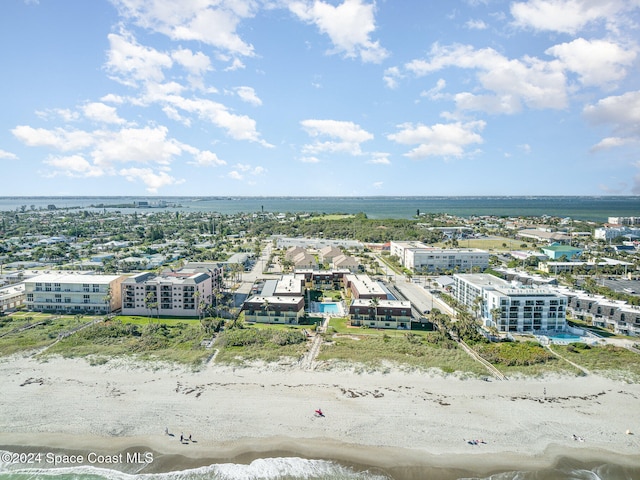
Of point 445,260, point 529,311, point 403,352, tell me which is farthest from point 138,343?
point 445,260

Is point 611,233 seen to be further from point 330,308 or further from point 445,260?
point 330,308

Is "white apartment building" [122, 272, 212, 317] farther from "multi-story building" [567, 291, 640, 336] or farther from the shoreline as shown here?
"multi-story building" [567, 291, 640, 336]

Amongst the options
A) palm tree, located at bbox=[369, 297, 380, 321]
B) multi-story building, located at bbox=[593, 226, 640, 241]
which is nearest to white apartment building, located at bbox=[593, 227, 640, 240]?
multi-story building, located at bbox=[593, 226, 640, 241]

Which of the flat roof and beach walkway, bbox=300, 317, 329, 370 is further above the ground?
the flat roof

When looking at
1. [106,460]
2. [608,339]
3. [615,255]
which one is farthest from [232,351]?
[615,255]

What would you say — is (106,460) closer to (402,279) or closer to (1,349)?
(1,349)

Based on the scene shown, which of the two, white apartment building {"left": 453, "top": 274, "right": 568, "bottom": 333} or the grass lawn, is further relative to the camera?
white apartment building {"left": 453, "top": 274, "right": 568, "bottom": 333}
